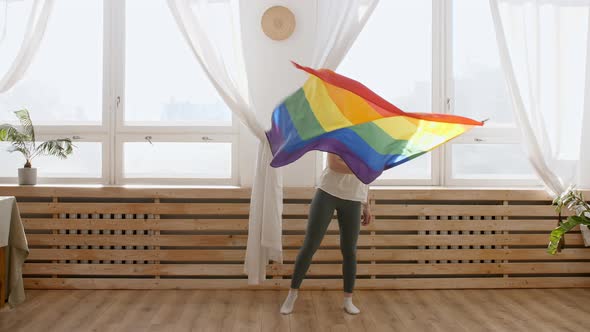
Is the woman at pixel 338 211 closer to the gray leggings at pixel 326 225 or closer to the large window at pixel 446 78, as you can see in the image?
the gray leggings at pixel 326 225

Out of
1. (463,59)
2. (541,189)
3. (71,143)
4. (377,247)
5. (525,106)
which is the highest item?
(463,59)

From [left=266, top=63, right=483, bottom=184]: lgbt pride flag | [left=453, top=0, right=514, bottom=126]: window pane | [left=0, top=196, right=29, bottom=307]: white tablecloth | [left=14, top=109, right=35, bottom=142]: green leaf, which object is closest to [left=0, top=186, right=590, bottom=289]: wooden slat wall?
[left=14, top=109, right=35, bottom=142]: green leaf

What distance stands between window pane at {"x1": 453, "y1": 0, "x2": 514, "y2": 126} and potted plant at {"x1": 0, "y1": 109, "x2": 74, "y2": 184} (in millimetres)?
3148

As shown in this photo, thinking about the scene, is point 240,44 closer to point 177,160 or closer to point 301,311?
point 177,160

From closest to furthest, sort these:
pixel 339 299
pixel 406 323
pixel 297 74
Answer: pixel 406 323
pixel 339 299
pixel 297 74

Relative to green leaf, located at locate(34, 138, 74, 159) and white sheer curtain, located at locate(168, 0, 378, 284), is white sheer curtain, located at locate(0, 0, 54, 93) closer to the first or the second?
green leaf, located at locate(34, 138, 74, 159)

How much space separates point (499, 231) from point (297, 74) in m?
2.00

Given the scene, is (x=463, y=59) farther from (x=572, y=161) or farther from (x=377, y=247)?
(x=377, y=247)

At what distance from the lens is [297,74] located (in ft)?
14.8

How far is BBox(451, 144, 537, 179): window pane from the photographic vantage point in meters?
4.89

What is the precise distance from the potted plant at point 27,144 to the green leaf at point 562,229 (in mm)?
3706

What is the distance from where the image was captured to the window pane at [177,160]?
4734 millimetres

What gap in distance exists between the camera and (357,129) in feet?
10.8

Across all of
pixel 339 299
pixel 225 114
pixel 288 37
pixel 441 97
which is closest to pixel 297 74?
pixel 288 37
